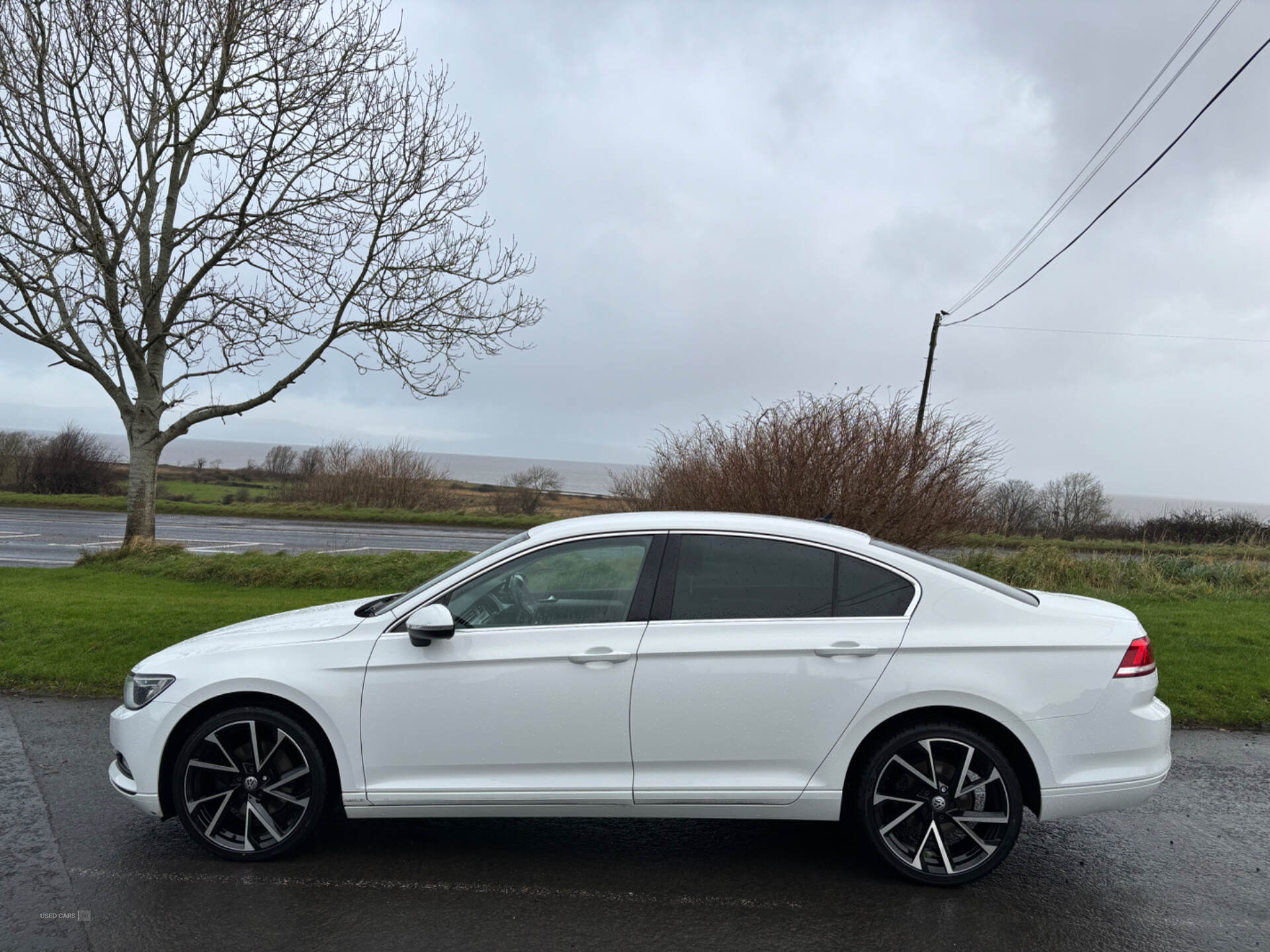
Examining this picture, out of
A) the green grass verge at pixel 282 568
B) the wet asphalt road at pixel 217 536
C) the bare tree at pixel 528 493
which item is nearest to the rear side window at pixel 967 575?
the green grass verge at pixel 282 568

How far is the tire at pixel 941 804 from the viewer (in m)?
3.93

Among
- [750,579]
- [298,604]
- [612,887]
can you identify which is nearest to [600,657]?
[750,579]

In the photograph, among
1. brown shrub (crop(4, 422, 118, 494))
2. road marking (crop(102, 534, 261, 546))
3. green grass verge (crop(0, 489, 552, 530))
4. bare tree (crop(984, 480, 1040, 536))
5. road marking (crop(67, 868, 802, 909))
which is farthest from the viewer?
brown shrub (crop(4, 422, 118, 494))

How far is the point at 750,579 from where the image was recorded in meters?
4.16

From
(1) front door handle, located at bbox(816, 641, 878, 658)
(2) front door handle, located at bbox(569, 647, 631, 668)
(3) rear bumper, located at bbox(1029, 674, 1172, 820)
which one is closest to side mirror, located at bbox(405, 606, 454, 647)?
(2) front door handle, located at bbox(569, 647, 631, 668)

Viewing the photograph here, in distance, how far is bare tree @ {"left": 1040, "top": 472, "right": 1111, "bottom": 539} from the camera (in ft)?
91.1

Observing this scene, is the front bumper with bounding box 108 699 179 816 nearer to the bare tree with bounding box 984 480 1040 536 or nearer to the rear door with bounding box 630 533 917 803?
the rear door with bounding box 630 533 917 803

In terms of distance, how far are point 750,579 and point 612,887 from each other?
146cm

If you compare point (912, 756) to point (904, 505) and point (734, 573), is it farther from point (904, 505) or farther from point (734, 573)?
point (904, 505)

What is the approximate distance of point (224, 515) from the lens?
93.4ft

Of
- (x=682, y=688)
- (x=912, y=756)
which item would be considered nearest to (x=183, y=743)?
(x=682, y=688)

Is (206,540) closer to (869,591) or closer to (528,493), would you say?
(528,493)

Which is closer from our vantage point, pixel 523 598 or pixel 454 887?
pixel 454 887

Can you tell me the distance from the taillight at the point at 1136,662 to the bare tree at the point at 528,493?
26907 millimetres
